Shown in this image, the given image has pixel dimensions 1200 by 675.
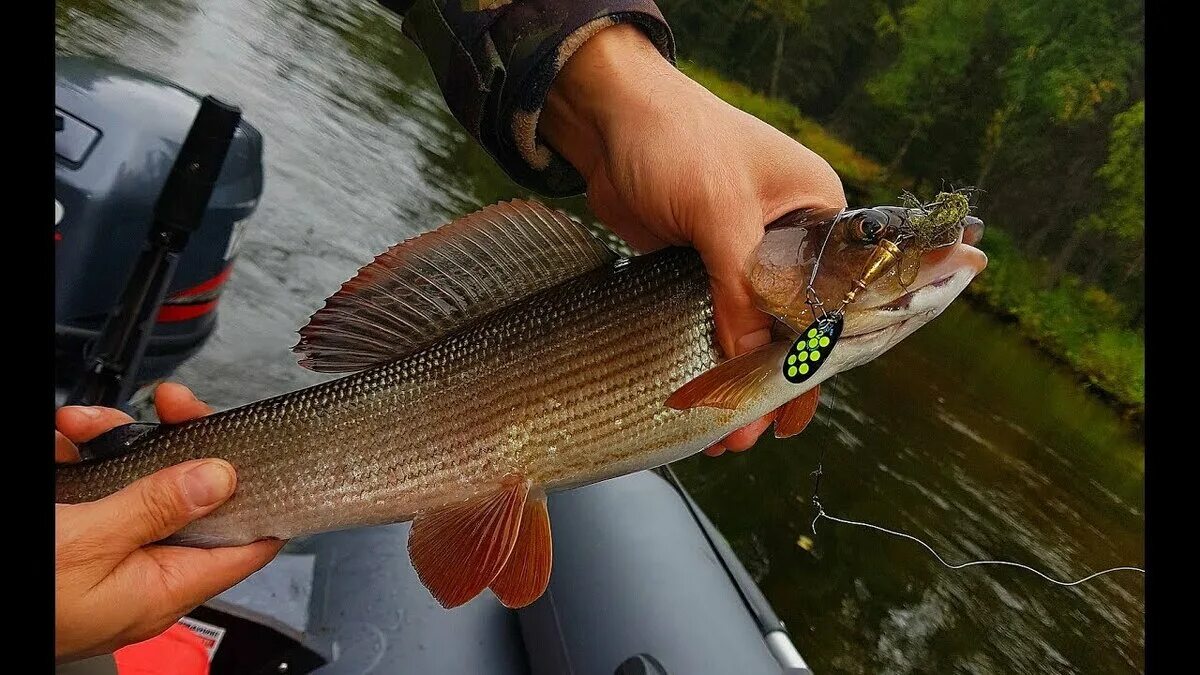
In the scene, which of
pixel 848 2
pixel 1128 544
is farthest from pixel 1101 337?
pixel 848 2

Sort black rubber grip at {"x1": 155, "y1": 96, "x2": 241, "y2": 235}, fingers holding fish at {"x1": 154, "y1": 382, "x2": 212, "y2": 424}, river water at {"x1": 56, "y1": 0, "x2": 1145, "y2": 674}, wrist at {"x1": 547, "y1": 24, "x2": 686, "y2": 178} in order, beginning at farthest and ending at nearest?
river water at {"x1": 56, "y1": 0, "x2": 1145, "y2": 674}
black rubber grip at {"x1": 155, "y1": 96, "x2": 241, "y2": 235}
fingers holding fish at {"x1": 154, "y1": 382, "x2": 212, "y2": 424}
wrist at {"x1": 547, "y1": 24, "x2": 686, "y2": 178}

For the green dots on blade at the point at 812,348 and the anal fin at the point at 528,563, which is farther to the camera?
the anal fin at the point at 528,563

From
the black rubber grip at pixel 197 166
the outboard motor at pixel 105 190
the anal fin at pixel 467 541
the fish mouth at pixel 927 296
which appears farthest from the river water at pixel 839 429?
the anal fin at pixel 467 541

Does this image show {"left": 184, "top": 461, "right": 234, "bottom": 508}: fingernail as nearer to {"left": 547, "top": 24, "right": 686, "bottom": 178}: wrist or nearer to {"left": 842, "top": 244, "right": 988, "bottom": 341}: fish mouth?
{"left": 547, "top": 24, "right": 686, "bottom": 178}: wrist

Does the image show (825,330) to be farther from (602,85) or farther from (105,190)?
(105,190)

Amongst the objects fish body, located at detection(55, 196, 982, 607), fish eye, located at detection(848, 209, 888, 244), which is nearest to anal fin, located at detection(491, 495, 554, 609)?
fish body, located at detection(55, 196, 982, 607)

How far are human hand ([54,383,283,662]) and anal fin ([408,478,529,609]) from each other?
1.58 ft

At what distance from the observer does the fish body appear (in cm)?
212

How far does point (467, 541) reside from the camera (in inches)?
83.9

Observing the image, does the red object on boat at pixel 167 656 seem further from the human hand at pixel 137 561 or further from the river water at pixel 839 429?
the river water at pixel 839 429

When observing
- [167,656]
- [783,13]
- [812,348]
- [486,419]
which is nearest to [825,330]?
[812,348]

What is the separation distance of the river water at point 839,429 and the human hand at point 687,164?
167 inches

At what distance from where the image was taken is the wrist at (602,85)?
239cm

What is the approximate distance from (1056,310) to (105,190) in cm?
2117
